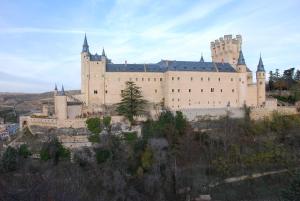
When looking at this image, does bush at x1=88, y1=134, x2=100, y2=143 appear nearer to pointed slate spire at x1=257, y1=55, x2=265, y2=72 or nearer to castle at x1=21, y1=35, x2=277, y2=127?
castle at x1=21, y1=35, x2=277, y2=127

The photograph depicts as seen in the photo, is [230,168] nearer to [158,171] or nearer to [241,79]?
[158,171]

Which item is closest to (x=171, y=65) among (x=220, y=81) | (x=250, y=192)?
(x=220, y=81)

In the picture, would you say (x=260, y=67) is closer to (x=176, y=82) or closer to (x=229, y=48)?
(x=229, y=48)

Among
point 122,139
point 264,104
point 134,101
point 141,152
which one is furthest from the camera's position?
point 264,104

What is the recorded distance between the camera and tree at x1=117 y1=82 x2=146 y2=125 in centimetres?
3962

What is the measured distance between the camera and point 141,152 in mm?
32781

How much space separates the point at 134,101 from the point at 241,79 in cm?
1254

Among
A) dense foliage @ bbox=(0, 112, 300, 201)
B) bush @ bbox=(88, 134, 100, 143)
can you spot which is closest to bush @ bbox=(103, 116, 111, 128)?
dense foliage @ bbox=(0, 112, 300, 201)

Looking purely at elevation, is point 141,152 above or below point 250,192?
above

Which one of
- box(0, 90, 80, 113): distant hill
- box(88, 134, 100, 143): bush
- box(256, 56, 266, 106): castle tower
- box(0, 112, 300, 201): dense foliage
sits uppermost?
box(256, 56, 266, 106): castle tower

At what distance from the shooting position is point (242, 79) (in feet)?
148

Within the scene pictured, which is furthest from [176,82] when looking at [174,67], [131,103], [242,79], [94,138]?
[94,138]

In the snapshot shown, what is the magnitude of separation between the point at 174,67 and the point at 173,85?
231 cm

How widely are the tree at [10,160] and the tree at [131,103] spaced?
11.2m
